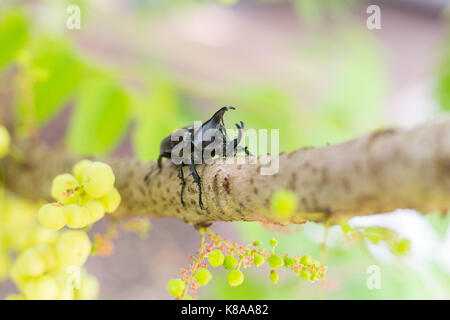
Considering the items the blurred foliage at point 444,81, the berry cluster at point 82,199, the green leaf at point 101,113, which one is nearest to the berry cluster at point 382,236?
the berry cluster at point 82,199

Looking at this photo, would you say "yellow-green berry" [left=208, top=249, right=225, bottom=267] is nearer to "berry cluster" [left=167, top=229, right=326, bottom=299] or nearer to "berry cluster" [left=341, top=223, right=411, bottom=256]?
"berry cluster" [left=167, top=229, right=326, bottom=299]

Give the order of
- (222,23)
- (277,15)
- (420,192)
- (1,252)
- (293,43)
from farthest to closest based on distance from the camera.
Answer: (277,15), (222,23), (293,43), (1,252), (420,192)

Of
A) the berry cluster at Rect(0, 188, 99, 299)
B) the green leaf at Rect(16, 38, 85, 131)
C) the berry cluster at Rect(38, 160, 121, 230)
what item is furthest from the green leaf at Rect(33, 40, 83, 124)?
the berry cluster at Rect(38, 160, 121, 230)

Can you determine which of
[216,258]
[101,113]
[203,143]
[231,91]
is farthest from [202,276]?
[231,91]

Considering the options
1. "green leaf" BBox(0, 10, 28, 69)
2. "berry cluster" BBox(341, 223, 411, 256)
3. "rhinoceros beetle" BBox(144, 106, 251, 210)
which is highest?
"green leaf" BBox(0, 10, 28, 69)

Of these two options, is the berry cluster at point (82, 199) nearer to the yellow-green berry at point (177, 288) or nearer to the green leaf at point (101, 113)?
the yellow-green berry at point (177, 288)

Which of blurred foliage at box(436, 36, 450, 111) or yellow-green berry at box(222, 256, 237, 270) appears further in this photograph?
blurred foliage at box(436, 36, 450, 111)

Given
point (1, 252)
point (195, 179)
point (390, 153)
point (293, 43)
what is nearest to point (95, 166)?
point (195, 179)
